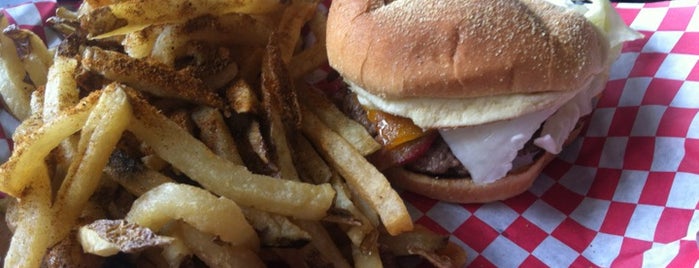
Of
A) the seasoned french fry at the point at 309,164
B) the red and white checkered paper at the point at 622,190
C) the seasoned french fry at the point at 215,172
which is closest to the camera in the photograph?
the seasoned french fry at the point at 215,172

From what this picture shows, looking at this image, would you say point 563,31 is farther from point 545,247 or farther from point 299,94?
Result: point 299,94

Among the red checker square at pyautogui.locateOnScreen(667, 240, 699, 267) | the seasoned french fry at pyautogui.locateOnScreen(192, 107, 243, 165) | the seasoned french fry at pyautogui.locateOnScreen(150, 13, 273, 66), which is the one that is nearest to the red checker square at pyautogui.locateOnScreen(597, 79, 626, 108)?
the red checker square at pyautogui.locateOnScreen(667, 240, 699, 267)

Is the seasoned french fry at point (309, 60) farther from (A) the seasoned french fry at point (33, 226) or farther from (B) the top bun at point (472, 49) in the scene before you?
(A) the seasoned french fry at point (33, 226)

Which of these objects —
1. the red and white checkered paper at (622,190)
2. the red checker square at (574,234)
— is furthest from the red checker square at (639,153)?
the red checker square at (574,234)

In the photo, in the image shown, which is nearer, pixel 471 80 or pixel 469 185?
pixel 471 80

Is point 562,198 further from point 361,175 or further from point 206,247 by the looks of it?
point 206,247

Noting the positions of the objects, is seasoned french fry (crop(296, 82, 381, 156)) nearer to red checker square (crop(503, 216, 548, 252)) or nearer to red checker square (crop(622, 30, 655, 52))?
red checker square (crop(503, 216, 548, 252))

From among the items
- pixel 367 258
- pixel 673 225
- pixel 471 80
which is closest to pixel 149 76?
pixel 367 258
